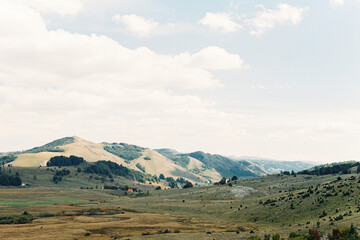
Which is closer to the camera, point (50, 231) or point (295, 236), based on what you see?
point (295, 236)

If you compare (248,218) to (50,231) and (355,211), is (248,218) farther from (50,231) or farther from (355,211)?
(50,231)

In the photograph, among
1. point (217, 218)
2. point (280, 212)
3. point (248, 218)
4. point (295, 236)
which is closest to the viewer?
point (295, 236)

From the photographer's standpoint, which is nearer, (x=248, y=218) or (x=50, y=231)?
(x=50, y=231)

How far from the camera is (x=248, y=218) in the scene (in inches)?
4077

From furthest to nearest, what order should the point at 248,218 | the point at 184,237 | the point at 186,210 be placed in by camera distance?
the point at 186,210
the point at 248,218
the point at 184,237

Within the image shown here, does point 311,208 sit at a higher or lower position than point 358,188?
lower

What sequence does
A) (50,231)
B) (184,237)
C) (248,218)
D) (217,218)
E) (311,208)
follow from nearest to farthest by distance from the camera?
(184,237)
(50,231)
(311,208)
(248,218)
(217,218)

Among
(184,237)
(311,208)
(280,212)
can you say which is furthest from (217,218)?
(184,237)

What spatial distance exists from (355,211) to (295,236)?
29753mm

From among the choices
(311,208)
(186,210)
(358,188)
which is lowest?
(186,210)

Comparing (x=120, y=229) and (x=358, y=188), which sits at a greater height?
(x=358, y=188)

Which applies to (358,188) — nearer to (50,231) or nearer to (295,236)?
(295,236)

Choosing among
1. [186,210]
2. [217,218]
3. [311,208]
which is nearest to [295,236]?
[311,208]

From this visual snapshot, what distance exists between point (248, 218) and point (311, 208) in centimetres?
2222
